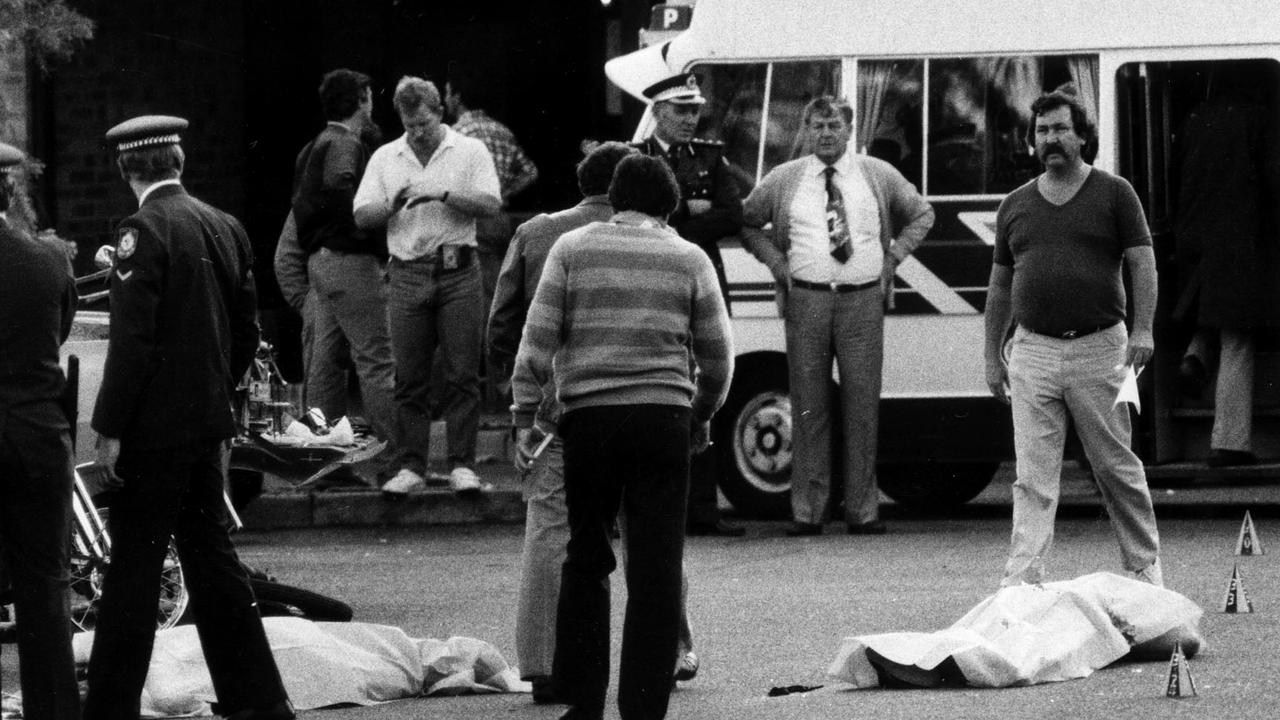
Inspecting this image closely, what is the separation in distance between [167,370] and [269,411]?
4.62m

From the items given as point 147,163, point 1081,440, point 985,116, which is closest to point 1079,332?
point 1081,440

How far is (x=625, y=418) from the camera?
755 cm

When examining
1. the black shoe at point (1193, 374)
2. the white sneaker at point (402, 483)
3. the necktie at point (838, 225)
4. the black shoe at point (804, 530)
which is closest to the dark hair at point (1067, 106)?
the necktie at point (838, 225)

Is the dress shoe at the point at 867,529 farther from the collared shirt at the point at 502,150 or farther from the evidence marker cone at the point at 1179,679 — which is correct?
the evidence marker cone at the point at 1179,679

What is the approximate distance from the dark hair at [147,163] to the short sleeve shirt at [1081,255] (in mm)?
3311

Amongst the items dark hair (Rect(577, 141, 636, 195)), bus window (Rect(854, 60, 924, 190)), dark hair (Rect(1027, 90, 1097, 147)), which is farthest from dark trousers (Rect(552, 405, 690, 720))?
bus window (Rect(854, 60, 924, 190))

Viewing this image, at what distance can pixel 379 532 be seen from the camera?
44.1 ft

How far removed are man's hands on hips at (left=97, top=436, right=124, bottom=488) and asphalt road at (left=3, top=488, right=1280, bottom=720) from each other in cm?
109

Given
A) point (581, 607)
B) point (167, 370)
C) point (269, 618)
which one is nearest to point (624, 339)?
point (581, 607)

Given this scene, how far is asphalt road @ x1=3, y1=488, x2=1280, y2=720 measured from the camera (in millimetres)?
8094

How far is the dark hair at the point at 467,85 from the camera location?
18.5 meters

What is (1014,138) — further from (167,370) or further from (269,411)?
(167,370)

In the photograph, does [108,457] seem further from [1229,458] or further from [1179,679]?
[1229,458]

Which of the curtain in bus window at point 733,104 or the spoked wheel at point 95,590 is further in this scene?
the curtain in bus window at point 733,104
